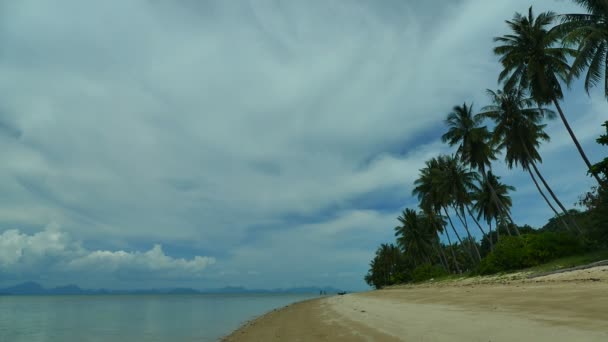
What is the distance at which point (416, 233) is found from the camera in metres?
67.9

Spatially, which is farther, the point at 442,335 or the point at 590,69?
the point at 590,69

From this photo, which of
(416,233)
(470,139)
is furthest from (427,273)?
(470,139)

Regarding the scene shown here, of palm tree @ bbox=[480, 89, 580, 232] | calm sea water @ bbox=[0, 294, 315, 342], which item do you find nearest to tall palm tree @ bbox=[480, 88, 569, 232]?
palm tree @ bbox=[480, 89, 580, 232]

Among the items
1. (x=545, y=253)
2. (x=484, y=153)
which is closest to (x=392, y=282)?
(x=484, y=153)

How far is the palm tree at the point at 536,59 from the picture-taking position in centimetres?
2683

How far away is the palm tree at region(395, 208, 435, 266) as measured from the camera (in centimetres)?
6800

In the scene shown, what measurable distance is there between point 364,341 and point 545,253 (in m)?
22.3

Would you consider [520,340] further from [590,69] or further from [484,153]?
[484,153]

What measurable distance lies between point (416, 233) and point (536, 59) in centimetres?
4567

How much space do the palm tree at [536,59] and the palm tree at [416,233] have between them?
4206cm

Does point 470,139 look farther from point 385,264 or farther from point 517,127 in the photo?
point 385,264

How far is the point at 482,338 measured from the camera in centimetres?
659

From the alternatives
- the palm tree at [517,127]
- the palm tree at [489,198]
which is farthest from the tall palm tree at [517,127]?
the palm tree at [489,198]

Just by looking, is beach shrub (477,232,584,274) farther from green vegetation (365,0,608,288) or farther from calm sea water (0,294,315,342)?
calm sea water (0,294,315,342)
